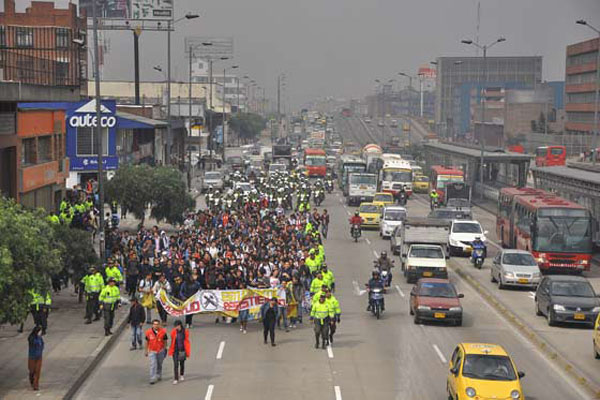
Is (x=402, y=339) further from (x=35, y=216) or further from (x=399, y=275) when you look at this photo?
(x=399, y=275)

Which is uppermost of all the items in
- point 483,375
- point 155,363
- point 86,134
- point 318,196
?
point 86,134

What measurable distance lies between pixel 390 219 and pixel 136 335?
2793cm

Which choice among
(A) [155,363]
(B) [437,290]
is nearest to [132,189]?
(B) [437,290]

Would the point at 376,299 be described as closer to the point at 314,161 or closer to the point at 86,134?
the point at 86,134

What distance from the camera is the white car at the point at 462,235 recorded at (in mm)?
45094

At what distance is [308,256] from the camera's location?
32.7 m

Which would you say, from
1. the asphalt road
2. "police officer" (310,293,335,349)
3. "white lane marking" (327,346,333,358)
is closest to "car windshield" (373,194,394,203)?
the asphalt road

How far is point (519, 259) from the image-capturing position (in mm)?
35625

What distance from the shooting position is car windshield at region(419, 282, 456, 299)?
28.5 m

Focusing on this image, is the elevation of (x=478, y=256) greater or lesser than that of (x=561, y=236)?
lesser

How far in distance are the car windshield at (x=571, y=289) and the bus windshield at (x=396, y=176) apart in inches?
1813

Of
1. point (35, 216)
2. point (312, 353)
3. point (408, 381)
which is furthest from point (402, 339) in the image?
point (35, 216)

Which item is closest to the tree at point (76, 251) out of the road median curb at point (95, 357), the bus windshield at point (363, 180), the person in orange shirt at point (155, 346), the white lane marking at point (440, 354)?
the road median curb at point (95, 357)

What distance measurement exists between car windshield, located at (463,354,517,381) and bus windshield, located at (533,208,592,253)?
67.6 ft
